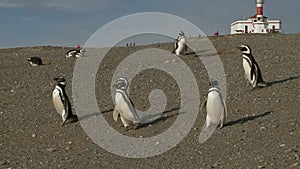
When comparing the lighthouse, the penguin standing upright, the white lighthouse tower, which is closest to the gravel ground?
the penguin standing upright

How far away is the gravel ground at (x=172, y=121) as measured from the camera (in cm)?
863

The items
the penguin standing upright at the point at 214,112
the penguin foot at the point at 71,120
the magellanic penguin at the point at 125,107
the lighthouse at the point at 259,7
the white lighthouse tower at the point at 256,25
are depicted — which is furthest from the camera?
the lighthouse at the point at 259,7

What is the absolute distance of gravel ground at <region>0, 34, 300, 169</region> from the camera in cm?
863

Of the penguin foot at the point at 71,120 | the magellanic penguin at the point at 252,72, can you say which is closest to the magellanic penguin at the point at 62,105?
the penguin foot at the point at 71,120

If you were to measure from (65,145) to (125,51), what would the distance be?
1174 cm

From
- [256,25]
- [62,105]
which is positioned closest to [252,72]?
[62,105]

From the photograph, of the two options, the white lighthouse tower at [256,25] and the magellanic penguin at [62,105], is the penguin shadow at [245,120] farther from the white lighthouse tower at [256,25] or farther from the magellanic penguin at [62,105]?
the white lighthouse tower at [256,25]

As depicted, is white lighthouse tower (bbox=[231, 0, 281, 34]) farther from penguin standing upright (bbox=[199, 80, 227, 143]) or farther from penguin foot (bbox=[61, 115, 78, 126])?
penguin standing upright (bbox=[199, 80, 227, 143])

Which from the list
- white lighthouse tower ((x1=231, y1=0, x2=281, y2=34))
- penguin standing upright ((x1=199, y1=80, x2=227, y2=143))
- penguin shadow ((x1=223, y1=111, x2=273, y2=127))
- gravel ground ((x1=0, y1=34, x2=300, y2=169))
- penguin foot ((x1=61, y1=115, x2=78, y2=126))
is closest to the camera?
gravel ground ((x1=0, y1=34, x2=300, y2=169))

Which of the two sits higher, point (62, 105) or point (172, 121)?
point (62, 105)

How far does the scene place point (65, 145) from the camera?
10.3m

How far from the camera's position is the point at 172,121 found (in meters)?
11.0

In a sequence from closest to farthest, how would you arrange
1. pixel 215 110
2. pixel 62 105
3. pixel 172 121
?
1. pixel 215 110
2. pixel 172 121
3. pixel 62 105

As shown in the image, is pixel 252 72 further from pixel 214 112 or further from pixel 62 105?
pixel 62 105
